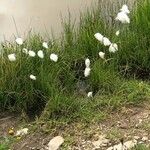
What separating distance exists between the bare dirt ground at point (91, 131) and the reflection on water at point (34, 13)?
2030mm

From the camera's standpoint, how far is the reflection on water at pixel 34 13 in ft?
24.4

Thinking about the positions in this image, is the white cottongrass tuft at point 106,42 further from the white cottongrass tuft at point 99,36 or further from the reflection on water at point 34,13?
the reflection on water at point 34,13

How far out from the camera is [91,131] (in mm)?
5113

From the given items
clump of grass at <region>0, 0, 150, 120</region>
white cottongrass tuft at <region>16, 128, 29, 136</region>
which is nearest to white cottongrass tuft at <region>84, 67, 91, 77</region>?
clump of grass at <region>0, 0, 150, 120</region>

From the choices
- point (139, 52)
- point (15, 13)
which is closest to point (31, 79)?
point (139, 52)

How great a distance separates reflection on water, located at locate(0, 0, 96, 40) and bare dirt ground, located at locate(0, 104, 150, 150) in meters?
2.03

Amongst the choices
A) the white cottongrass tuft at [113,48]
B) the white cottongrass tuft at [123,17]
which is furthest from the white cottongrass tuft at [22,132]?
the white cottongrass tuft at [123,17]

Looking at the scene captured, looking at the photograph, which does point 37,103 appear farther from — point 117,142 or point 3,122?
point 117,142

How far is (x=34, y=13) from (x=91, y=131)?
3.20m

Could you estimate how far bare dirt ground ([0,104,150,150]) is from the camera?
4.98 metres

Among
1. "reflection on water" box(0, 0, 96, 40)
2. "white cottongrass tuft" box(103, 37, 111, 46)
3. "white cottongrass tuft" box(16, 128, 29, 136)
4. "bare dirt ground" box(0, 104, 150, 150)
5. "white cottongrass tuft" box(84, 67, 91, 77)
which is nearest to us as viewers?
"bare dirt ground" box(0, 104, 150, 150)


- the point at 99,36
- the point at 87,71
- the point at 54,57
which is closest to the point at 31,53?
the point at 54,57

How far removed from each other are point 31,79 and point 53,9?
8.31 feet

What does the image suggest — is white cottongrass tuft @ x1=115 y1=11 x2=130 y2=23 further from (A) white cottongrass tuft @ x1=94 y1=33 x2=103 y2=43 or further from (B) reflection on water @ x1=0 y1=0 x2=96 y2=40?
(B) reflection on water @ x1=0 y1=0 x2=96 y2=40
